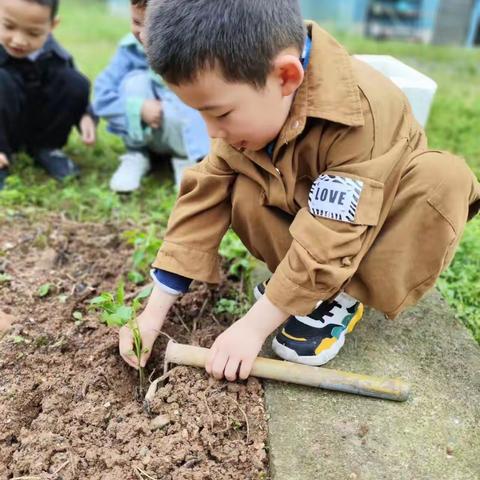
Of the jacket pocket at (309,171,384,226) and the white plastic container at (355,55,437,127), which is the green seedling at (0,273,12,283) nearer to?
the jacket pocket at (309,171,384,226)

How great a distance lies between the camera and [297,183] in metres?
1.68

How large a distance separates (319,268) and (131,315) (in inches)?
19.4

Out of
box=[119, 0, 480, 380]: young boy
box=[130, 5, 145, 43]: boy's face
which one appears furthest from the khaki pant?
box=[130, 5, 145, 43]: boy's face

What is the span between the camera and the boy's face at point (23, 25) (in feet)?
9.28

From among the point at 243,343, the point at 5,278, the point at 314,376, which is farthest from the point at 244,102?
the point at 5,278

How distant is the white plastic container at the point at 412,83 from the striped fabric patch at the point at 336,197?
0.97 metres

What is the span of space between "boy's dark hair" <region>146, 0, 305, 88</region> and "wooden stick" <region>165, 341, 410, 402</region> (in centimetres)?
71

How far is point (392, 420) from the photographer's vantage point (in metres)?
1.52

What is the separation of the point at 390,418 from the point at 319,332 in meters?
0.32

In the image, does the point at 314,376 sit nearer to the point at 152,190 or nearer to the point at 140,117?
the point at 152,190

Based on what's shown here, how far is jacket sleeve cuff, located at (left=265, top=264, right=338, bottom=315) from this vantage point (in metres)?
1.56

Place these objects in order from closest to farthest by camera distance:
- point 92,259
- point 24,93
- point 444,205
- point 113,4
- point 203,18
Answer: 1. point 203,18
2. point 444,205
3. point 92,259
4. point 24,93
5. point 113,4

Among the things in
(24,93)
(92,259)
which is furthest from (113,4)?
(92,259)

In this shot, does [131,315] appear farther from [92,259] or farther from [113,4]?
[113,4]
